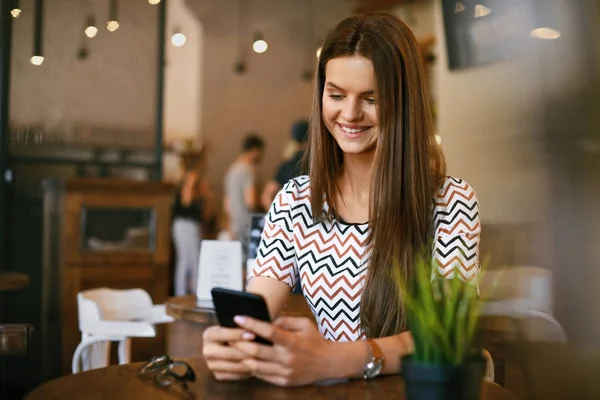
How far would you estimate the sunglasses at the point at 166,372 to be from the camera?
1494mm

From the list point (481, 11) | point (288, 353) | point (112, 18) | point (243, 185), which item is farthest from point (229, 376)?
point (243, 185)

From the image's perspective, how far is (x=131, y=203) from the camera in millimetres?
5305

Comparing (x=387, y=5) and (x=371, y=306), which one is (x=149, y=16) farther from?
(x=371, y=306)

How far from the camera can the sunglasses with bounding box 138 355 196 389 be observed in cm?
149

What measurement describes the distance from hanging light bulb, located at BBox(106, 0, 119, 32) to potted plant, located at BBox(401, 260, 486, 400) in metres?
Answer: 5.18

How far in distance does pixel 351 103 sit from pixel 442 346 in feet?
2.31

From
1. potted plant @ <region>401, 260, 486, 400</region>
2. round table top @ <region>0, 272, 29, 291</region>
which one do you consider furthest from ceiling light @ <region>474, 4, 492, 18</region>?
potted plant @ <region>401, 260, 486, 400</region>

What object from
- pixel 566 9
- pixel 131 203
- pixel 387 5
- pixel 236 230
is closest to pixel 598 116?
pixel 566 9

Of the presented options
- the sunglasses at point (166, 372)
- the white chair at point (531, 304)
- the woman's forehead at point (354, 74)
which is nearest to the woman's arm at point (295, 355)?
the sunglasses at point (166, 372)

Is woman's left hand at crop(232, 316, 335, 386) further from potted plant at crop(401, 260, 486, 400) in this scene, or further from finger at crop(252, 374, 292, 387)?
potted plant at crop(401, 260, 486, 400)

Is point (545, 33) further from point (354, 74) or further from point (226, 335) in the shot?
point (226, 335)

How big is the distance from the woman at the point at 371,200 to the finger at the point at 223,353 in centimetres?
24

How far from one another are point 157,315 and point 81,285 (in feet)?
5.30

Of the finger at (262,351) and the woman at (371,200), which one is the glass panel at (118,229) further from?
the finger at (262,351)
